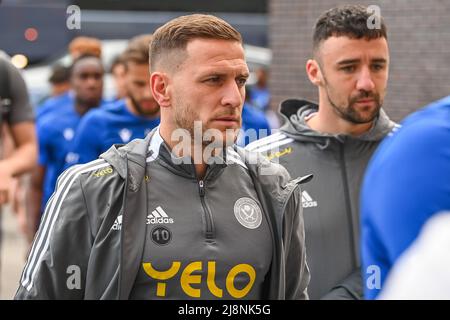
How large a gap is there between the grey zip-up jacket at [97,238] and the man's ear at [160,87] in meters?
0.27

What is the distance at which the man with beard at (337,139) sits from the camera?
13.4 feet

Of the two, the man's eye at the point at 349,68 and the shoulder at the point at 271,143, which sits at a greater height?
the man's eye at the point at 349,68

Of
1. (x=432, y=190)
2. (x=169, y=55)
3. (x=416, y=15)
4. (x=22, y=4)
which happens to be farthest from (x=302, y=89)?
(x=22, y=4)

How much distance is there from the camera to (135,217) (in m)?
3.04

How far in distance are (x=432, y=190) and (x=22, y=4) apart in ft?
45.0

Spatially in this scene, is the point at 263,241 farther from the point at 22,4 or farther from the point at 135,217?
the point at 22,4

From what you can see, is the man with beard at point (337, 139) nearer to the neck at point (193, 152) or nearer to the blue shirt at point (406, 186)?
the neck at point (193, 152)

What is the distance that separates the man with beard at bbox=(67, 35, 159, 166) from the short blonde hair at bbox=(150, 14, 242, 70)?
9.66ft

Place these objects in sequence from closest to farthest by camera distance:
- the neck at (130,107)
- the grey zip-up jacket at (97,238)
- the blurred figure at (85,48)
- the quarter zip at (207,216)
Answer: the grey zip-up jacket at (97,238) < the quarter zip at (207,216) < the neck at (130,107) < the blurred figure at (85,48)

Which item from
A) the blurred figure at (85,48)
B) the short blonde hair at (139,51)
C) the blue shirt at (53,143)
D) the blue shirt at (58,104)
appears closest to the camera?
the short blonde hair at (139,51)

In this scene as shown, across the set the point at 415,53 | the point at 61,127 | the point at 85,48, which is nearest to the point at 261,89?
the point at 85,48

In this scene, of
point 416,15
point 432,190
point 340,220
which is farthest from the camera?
point 416,15

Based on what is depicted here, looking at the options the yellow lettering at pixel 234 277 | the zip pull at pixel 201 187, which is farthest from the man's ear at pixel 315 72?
the yellow lettering at pixel 234 277

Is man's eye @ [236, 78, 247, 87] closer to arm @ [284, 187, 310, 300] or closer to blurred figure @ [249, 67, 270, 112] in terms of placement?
arm @ [284, 187, 310, 300]
